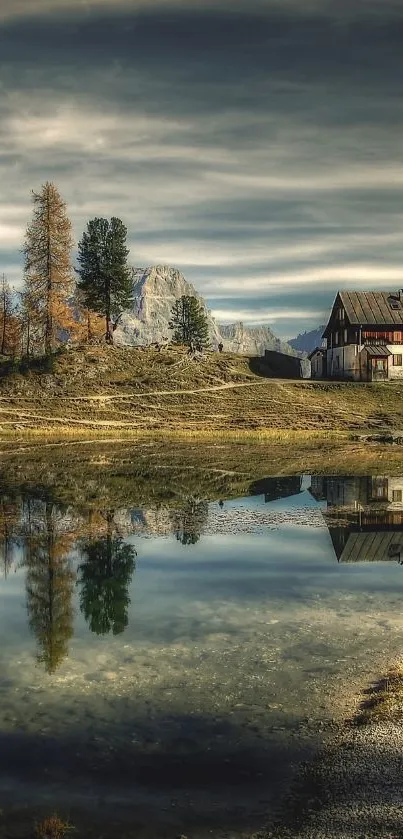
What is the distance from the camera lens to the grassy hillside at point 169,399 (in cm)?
7719

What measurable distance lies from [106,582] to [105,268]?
81.3 m

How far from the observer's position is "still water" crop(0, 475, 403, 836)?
10.3m

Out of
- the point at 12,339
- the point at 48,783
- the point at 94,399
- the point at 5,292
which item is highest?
the point at 5,292

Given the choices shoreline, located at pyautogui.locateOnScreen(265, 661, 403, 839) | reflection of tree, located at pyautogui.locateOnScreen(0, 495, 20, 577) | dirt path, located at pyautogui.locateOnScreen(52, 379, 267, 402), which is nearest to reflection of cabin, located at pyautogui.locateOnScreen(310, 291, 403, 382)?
dirt path, located at pyautogui.locateOnScreen(52, 379, 267, 402)

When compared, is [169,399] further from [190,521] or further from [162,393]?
[190,521]

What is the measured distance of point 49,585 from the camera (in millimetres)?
20500

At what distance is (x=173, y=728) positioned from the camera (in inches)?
469

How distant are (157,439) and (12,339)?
158 feet

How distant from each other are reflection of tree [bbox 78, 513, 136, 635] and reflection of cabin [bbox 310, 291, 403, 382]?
76.4 metres

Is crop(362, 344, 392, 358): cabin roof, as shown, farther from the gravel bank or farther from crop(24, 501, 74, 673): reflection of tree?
the gravel bank

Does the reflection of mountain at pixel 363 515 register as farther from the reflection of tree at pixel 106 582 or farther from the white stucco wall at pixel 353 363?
the white stucco wall at pixel 353 363

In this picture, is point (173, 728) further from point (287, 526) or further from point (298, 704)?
point (287, 526)

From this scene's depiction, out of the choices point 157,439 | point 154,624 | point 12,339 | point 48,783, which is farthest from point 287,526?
point 12,339

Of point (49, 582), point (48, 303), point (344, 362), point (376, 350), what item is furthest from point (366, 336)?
point (49, 582)
